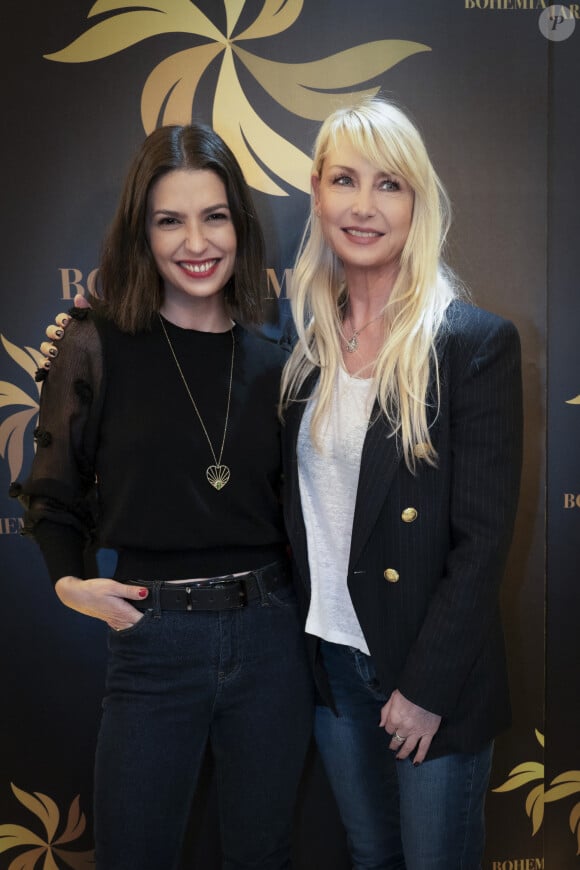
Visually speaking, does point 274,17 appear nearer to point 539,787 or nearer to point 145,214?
point 145,214

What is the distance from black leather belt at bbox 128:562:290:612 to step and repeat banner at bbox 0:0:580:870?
0.60 metres

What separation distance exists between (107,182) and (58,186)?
0.13 m

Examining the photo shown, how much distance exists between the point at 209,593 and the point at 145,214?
84 centimetres

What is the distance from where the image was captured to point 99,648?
2266mm

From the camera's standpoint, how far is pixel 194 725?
5.77ft

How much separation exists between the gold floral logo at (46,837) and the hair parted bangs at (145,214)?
1.40m

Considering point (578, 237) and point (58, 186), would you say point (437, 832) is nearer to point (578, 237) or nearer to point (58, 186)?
point (578, 237)

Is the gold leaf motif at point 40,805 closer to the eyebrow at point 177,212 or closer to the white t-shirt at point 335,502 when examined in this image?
the white t-shirt at point 335,502

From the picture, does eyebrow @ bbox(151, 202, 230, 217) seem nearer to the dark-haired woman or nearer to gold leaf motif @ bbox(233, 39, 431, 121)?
the dark-haired woman

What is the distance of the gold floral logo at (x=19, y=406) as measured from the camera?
85.7 inches

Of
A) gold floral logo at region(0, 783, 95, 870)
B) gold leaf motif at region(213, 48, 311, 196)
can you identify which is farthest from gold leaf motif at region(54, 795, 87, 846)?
gold leaf motif at region(213, 48, 311, 196)

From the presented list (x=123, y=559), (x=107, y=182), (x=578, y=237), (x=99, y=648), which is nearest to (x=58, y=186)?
(x=107, y=182)

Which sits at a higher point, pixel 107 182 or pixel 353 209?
pixel 107 182

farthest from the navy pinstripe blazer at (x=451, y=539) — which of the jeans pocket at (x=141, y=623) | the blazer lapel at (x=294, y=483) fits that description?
the jeans pocket at (x=141, y=623)
